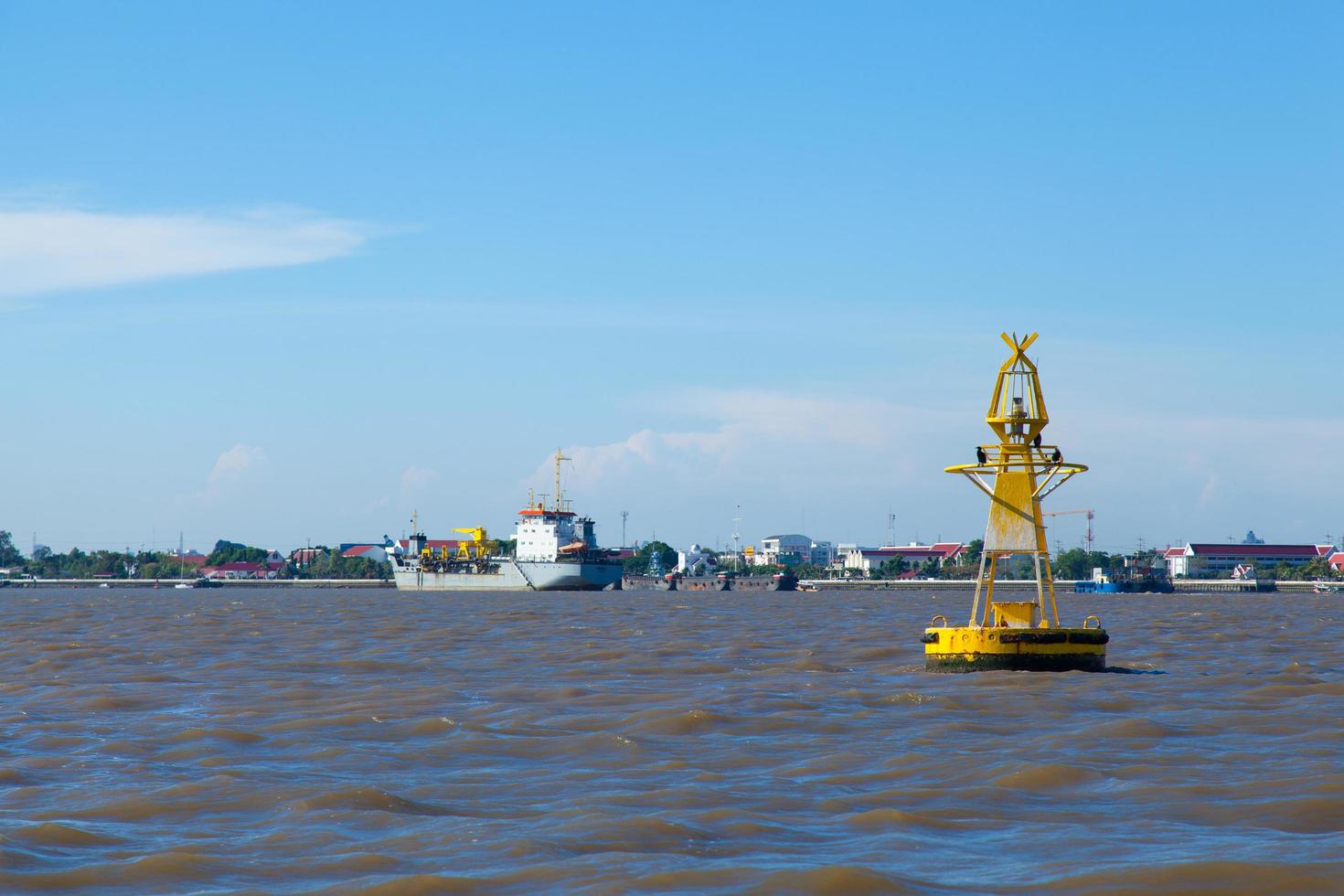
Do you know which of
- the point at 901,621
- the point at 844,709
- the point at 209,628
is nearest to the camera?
the point at 844,709

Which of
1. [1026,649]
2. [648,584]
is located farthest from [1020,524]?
[648,584]

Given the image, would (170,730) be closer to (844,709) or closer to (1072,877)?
(844,709)

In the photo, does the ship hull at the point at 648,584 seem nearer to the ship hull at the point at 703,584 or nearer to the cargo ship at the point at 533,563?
the ship hull at the point at 703,584

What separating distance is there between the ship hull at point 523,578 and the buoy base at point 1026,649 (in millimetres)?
102967

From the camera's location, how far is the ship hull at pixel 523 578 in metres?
131

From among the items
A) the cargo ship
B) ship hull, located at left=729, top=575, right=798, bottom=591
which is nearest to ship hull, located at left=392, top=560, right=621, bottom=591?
the cargo ship

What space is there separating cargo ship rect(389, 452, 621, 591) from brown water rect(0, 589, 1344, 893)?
98.4 metres

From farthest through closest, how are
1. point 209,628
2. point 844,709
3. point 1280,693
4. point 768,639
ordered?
point 209,628 → point 768,639 → point 1280,693 → point 844,709

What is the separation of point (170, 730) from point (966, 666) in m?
16.0

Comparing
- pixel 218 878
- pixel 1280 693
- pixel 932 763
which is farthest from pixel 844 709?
pixel 218 878

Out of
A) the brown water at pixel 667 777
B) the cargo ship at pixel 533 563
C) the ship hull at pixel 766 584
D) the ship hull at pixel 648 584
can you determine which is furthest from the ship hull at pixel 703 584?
the brown water at pixel 667 777

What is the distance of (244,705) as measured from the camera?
2406cm

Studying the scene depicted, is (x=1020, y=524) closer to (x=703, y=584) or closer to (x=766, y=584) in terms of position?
(x=703, y=584)

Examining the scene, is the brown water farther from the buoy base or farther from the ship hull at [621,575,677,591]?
the ship hull at [621,575,677,591]
